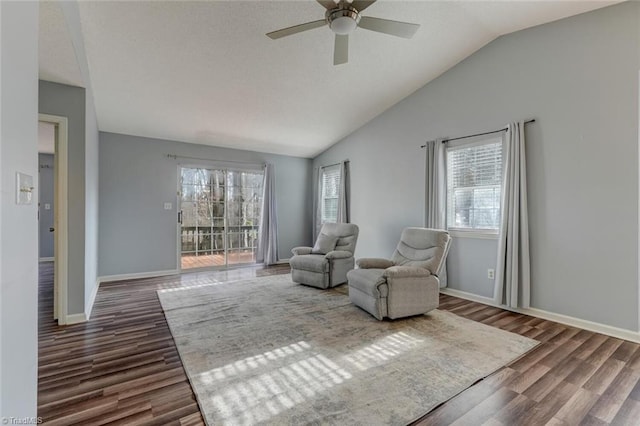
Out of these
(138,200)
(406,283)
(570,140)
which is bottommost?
(406,283)

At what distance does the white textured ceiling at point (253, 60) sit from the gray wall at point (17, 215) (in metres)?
1.44

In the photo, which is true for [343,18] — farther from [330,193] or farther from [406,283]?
[330,193]

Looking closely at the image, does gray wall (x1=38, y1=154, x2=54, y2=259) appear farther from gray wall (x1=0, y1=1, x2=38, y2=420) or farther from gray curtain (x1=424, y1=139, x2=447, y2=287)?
gray curtain (x1=424, y1=139, x2=447, y2=287)

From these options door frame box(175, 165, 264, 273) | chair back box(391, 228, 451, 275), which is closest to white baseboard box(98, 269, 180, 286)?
door frame box(175, 165, 264, 273)

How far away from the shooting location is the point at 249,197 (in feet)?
20.6

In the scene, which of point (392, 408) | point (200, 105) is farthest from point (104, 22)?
point (392, 408)

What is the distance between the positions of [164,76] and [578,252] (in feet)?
16.5

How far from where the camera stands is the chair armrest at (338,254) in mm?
4363

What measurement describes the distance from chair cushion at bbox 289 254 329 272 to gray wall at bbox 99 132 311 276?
97.7 inches

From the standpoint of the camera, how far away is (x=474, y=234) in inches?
155

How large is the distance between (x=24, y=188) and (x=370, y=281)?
9.15 feet

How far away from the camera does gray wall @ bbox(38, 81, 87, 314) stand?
3.02m

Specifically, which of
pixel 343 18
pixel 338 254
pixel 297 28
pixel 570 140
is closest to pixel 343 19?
pixel 343 18

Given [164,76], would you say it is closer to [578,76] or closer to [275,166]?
[275,166]
